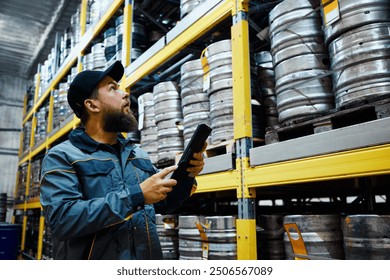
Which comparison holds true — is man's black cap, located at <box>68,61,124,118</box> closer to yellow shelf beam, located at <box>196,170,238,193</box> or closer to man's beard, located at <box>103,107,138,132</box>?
man's beard, located at <box>103,107,138,132</box>

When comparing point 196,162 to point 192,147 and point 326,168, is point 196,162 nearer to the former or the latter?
point 192,147

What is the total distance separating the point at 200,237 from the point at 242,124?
38.9 inches

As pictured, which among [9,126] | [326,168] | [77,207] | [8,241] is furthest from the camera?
[9,126]

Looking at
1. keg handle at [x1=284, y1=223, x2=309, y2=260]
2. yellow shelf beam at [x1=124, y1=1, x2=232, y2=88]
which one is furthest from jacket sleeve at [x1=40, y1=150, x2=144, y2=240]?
yellow shelf beam at [x1=124, y1=1, x2=232, y2=88]

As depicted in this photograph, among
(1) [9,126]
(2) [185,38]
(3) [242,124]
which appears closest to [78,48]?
(2) [185,38]

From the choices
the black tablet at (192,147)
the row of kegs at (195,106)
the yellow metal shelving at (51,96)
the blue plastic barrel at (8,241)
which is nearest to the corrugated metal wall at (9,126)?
the yellow metal shelving at (51,96)

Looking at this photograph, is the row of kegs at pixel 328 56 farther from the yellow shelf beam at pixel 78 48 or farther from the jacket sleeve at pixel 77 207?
the yellow shelf beam at pixel 78 48

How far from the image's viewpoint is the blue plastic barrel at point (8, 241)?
8.04m

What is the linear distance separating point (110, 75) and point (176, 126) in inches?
50.7

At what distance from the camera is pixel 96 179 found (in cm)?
187

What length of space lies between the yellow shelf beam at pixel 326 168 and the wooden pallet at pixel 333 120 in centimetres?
18

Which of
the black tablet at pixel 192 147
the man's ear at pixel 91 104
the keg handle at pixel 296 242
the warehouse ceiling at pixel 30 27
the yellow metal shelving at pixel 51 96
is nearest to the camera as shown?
the black tablet at pixel 192 147

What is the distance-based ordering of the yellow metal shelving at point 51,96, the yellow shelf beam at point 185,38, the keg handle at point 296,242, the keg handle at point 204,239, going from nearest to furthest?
1. the keg handle at point 296,242
2. the keg handle at point 204,239
3. the yellow shelf beam at point 185,38
4. the yellow metal shelving at point 51,96

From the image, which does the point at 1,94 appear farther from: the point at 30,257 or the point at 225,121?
the point at 225,121
